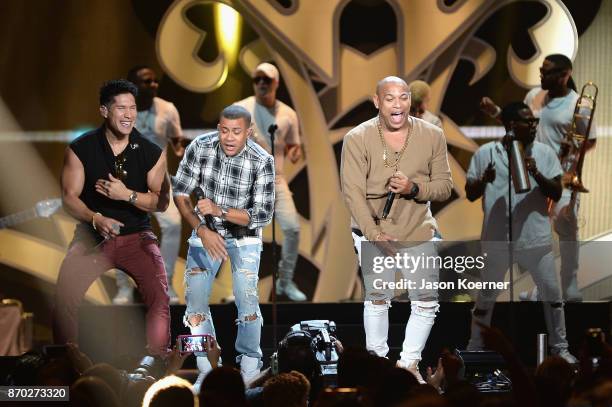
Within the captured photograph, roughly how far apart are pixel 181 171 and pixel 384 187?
1.33 meters

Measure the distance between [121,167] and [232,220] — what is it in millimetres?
798

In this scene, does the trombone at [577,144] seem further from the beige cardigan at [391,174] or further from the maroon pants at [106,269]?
the maroon pants at [106,269]

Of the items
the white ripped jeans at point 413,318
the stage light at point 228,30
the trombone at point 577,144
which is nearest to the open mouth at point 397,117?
the white ripped jeans at point 413,318

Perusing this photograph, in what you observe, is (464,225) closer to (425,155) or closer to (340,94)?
(340,94)

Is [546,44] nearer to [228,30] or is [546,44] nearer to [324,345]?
[228,30]

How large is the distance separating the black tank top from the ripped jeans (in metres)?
0.43

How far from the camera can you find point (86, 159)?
7.49m

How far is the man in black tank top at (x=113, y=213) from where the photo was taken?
292 inches

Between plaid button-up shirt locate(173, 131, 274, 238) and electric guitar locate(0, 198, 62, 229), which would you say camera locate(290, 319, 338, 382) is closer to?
plaid button-up shirt locate(173, 131, 274, 238)

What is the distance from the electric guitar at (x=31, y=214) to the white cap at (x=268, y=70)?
2.12 m

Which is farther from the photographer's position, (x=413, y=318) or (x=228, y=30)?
(x=228, y=30)

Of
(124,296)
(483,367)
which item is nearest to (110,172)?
(483,367)

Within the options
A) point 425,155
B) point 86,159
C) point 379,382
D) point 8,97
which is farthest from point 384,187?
point 8,97

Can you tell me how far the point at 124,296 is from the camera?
402 inches
